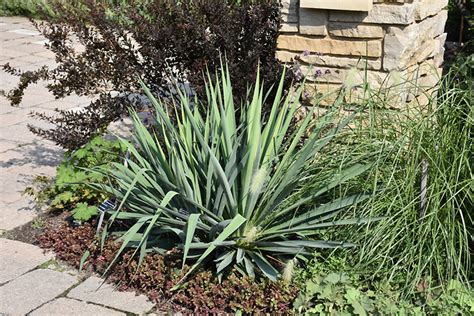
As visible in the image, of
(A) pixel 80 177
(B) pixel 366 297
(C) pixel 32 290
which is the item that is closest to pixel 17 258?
(C) pixel 32 290

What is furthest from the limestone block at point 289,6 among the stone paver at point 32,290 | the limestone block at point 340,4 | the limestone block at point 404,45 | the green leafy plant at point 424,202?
A: the stone paver at point 32,290

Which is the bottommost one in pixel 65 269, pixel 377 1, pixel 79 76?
pixel 65 269

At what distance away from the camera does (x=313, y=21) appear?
4.20m

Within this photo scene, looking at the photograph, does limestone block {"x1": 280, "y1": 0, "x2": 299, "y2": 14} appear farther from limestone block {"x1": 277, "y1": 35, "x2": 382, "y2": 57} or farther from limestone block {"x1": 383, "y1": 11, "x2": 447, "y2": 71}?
limestone block {"x1": 383, "y1": 11, "x2": 447, "y2": 71}

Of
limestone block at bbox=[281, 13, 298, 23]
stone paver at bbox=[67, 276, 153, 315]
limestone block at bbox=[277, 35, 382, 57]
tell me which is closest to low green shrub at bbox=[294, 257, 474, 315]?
stone paver at bbox=[67, 276, 153, 315]

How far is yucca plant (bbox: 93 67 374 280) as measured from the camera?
3162mm

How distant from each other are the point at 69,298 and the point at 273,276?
0.98 meters

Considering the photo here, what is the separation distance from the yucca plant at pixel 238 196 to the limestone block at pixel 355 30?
0.88m

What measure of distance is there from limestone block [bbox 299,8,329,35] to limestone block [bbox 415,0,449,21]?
0.55 metres

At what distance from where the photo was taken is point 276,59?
4.32 metres

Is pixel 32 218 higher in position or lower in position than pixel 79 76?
lower

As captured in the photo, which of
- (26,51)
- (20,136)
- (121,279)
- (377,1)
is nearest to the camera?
(121,279)

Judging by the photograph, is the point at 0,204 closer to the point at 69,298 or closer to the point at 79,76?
the point at 79,76

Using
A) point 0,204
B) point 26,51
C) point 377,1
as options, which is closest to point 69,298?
point 0,204
